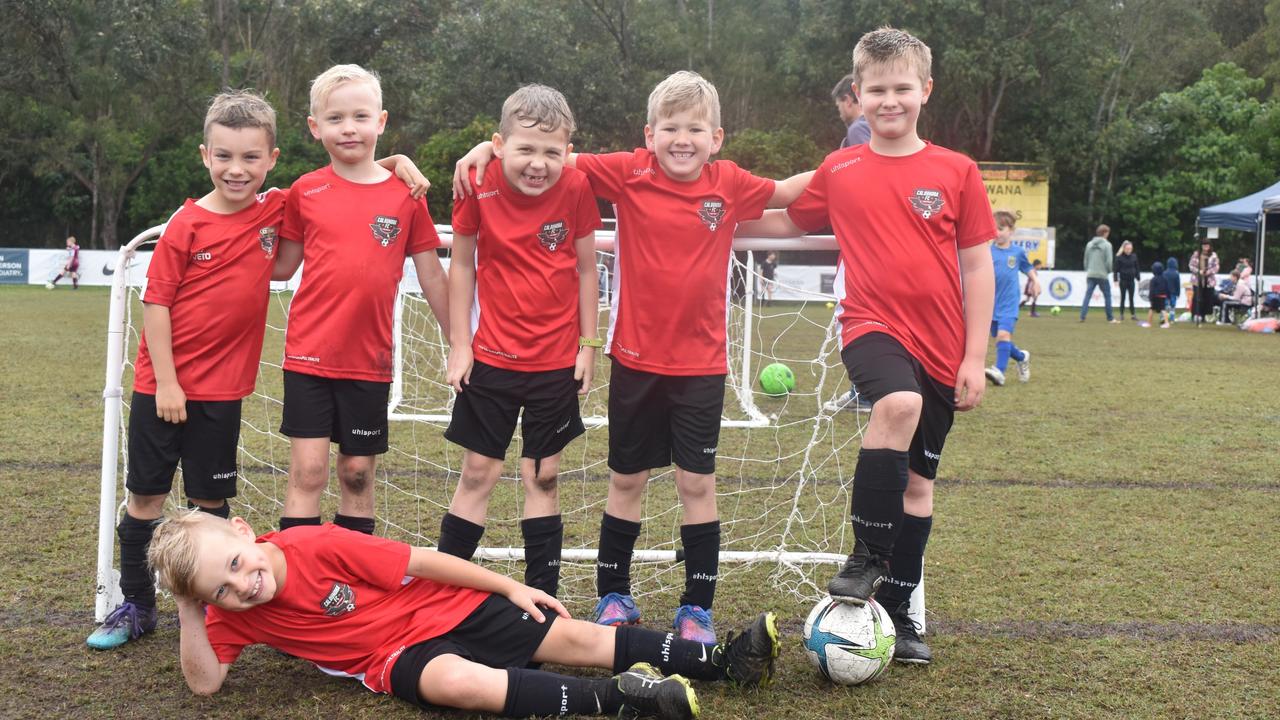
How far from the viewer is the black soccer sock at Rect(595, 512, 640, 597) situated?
3.32 m

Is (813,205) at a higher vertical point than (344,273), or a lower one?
higher

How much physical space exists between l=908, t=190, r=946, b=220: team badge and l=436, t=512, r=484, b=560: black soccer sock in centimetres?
162

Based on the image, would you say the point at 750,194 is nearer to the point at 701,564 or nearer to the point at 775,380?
the point at 701,564

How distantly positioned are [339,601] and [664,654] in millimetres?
857

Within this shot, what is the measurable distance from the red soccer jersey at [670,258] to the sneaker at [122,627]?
1.60 metres

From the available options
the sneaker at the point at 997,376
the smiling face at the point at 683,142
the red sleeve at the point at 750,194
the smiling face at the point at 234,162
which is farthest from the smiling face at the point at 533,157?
the sneaker at the point at 997,376

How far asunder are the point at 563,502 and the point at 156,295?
2.40 metres

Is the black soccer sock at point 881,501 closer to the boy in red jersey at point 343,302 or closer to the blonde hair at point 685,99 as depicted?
the blonde hair at point 685,99

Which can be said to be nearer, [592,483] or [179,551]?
[179,551]

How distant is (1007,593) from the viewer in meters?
3.73

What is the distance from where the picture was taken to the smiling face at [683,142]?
3.22 m

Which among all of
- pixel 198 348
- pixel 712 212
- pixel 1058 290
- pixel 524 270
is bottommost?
pixel 198 348

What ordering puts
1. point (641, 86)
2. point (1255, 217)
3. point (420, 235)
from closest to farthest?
point (420, 235) → point (1255, 217) → point (641, 86)

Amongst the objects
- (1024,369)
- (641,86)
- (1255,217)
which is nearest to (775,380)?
(1024,369)
